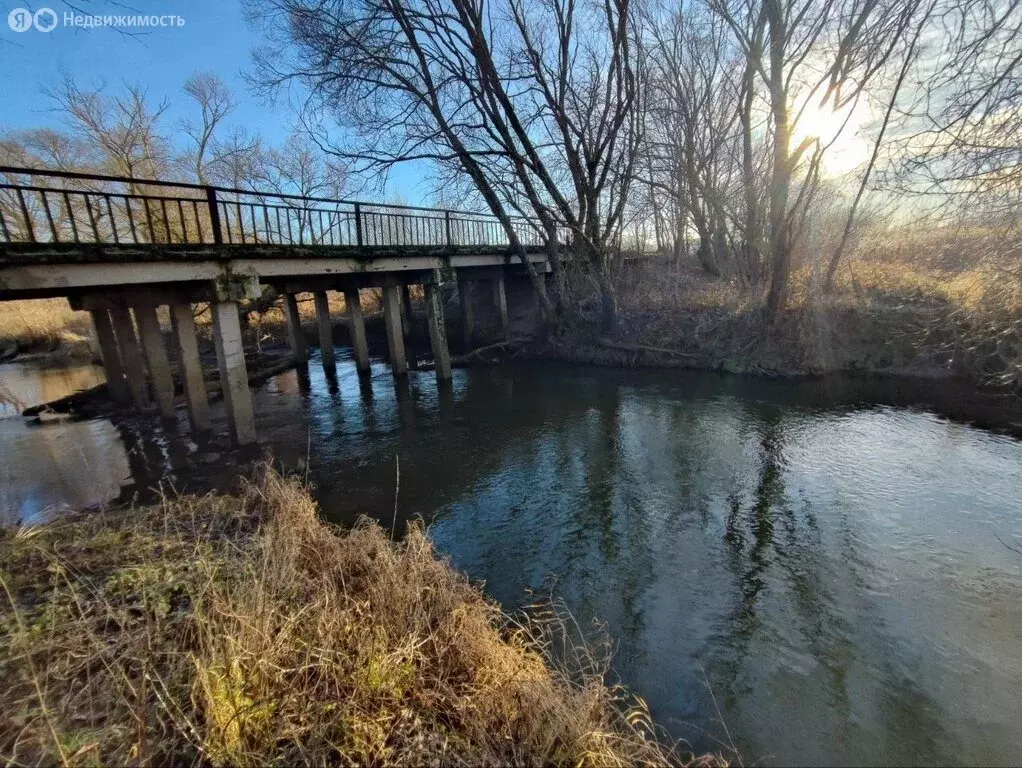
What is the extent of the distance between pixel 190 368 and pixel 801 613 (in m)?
11.7

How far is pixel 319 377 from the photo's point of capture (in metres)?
16.9

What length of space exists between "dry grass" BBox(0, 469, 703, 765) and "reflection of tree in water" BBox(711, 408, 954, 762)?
1.43 metres

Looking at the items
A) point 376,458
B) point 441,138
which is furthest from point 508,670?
point 441,138

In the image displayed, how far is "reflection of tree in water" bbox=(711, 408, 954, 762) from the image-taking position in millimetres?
3533

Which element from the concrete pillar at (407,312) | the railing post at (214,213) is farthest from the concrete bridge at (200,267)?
the concrete pillar at (407,312)

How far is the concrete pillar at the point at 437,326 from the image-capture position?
14.9m

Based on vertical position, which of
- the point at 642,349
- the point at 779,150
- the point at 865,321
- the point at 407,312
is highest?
the point at 779,150

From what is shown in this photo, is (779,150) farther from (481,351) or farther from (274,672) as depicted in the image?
(274,672)

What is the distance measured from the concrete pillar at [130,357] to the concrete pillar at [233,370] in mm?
5756

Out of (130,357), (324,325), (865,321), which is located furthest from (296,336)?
(865,321)

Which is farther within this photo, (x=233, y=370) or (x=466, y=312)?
(x=466, y=312)

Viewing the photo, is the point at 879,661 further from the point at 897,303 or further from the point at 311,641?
the point at 897,303

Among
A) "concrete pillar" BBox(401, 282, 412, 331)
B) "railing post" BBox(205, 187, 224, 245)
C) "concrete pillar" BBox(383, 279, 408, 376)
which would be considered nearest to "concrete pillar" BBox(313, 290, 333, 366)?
"concrete pillar" BBox(383, 279, 408, 376)

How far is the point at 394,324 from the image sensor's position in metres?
15.6
